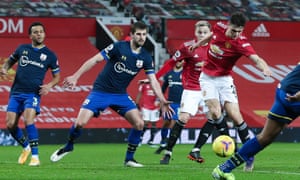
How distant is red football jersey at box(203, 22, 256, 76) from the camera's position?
13.0 m

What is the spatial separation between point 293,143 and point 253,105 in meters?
2.17

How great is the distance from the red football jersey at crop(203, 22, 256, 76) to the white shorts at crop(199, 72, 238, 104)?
0.34 feet

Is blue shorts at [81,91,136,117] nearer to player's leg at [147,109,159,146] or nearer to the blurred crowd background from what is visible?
player's leg at [147,109,159,146]

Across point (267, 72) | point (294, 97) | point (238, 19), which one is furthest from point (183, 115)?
point (294, 97)

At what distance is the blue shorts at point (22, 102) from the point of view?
14.2 m

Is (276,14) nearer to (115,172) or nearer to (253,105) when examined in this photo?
(253,105)

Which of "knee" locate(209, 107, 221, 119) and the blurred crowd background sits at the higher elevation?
"knee" locate(209, 107, 221, 119)

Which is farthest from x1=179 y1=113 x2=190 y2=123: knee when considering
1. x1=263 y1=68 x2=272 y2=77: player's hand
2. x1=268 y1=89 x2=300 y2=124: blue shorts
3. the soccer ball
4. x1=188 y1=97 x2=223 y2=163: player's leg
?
x1=268 y1=89 x2=300 y2=124: blue shorts

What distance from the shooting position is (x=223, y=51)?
1328cm

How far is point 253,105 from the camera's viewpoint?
26.9m

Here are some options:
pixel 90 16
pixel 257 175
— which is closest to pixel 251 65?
pixel 90 16

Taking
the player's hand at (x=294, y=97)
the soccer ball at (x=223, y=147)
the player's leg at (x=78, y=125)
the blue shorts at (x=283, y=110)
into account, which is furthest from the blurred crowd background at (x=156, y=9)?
the player's hand at (x=294, y=97)

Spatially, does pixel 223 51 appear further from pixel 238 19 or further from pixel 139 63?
pixel 139 63

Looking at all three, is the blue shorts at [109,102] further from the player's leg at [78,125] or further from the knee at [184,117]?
Result: the knee at [184,117]
